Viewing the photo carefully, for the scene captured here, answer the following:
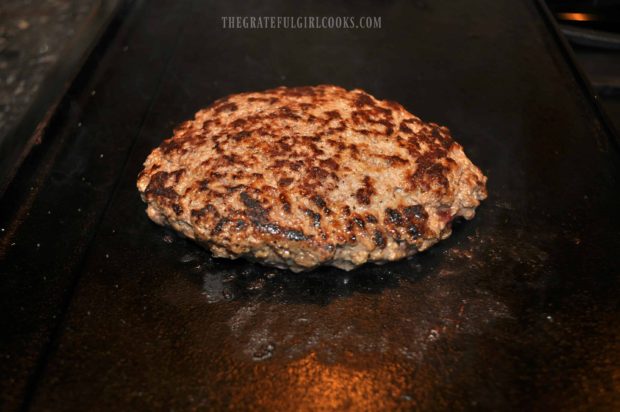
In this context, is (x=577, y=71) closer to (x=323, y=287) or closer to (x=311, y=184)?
(x=311, y=184)

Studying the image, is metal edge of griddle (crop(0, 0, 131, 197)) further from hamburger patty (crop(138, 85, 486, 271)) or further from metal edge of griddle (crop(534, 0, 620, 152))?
metal edge of griddle (crop(534, 0, 620, 152))

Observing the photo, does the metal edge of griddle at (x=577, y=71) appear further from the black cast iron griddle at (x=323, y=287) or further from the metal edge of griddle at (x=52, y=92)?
the metal edge of griddle at (x=52, y=92)

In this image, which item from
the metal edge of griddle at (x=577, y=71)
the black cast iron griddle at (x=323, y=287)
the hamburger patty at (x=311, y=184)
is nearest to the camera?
the black cast iron griddle at (x=323, y=287)

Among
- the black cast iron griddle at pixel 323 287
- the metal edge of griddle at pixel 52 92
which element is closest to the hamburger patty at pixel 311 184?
the black cast iron griddle at pixel 323 287

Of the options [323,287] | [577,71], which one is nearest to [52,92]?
[323,287]

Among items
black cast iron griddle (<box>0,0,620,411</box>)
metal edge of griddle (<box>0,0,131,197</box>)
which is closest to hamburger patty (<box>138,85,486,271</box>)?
black cast iron griddle (<box>0,0,620,411</box>)
